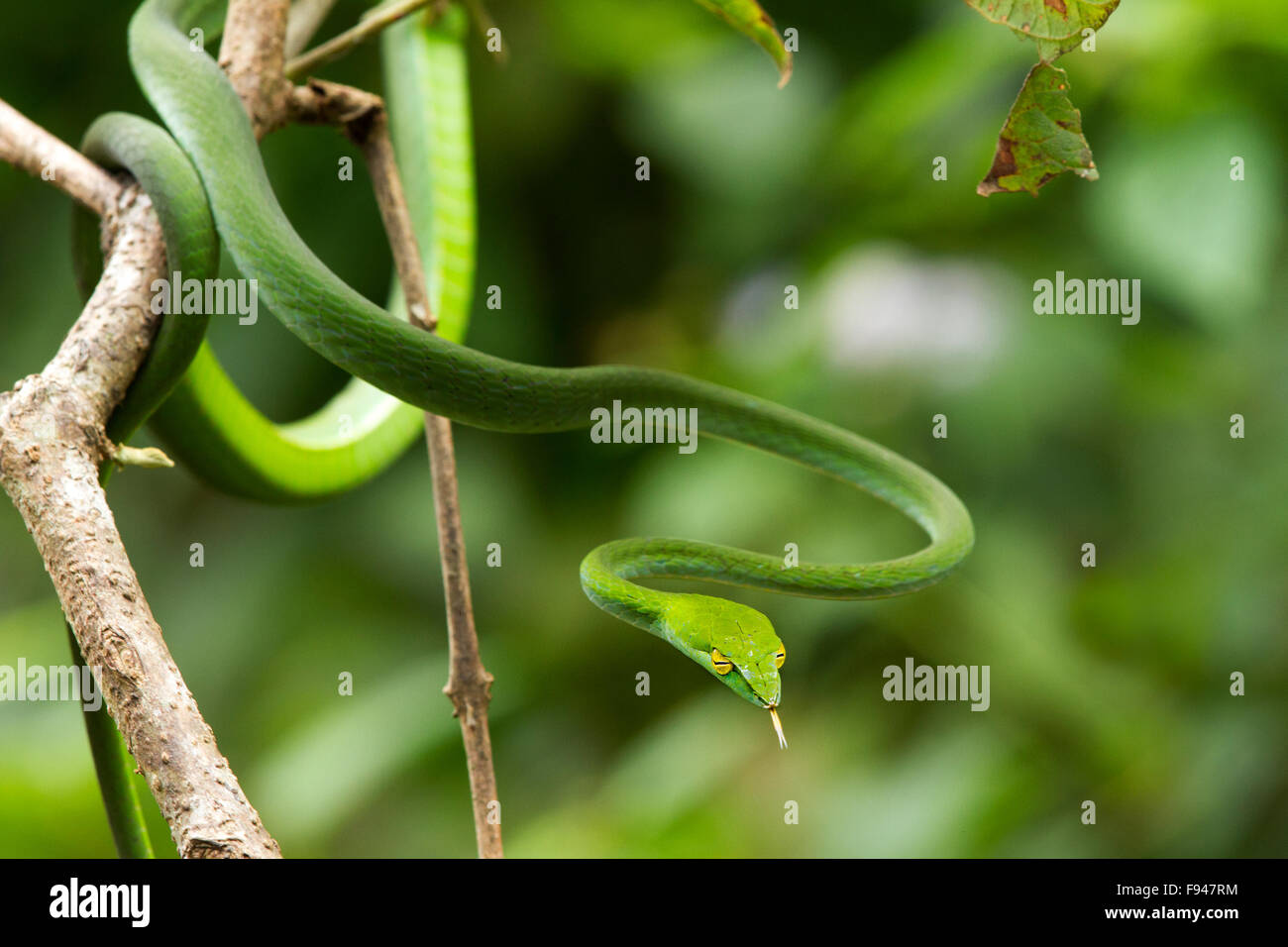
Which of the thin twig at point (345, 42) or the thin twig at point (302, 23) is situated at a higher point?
the thin twig at point (302, 23)

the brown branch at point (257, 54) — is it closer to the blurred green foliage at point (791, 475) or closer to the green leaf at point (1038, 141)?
the green leaf at point (1038, 141)

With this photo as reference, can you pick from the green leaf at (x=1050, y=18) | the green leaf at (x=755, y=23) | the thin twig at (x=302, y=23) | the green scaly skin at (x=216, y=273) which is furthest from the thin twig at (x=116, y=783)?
the green leaf at (x=1050, y=18)

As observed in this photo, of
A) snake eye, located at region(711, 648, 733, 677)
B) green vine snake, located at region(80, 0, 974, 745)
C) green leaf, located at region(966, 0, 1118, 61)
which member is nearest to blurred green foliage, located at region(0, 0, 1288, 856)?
green vine snake, located at region(80, 0, 974, 745)

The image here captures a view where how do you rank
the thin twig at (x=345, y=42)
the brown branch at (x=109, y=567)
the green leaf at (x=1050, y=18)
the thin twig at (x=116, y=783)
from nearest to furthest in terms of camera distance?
the brown branch at (x=109, y=567), the green leaf at (x=1050, y=18), the thin twig at (x=116, y=783), the thin twig at (x=345, y=42)

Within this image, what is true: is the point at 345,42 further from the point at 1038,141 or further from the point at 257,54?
the point at 1038,141

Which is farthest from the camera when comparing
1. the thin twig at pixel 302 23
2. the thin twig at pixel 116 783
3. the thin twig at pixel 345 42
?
the thin twig at pixel 302 23

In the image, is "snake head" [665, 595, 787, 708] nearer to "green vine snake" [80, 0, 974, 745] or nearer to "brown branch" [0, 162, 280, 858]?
"green vine snake" [80, 0, 974, 745]

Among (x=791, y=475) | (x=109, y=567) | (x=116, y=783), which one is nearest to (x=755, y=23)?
(x=109, y=567)
